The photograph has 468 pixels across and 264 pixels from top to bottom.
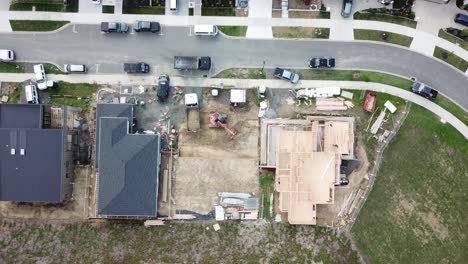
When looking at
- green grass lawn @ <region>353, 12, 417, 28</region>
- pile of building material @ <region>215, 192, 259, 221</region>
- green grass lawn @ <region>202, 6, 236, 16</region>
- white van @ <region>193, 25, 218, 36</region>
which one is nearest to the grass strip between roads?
white van @ <region>193, 25, 218, 36</region>

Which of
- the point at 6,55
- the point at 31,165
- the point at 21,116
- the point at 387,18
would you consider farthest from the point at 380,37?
the point at 6,55

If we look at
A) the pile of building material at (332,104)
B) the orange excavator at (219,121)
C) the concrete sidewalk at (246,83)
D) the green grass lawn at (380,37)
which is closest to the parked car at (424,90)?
the concrete sidewalk at (246,83)

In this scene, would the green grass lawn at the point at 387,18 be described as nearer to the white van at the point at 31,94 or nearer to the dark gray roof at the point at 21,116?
the dark gray roof at the point at 21,116

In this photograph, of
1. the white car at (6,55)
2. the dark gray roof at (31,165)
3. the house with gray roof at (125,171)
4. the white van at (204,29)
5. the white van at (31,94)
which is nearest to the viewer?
the dark gray roof at (31,165)

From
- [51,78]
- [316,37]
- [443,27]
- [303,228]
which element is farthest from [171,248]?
[443,27]

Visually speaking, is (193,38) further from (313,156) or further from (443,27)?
(443,27)

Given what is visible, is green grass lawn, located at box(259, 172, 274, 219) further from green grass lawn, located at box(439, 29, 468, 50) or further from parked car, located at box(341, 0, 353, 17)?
green grass lawn, located at box(439, 29, 468, 50)
